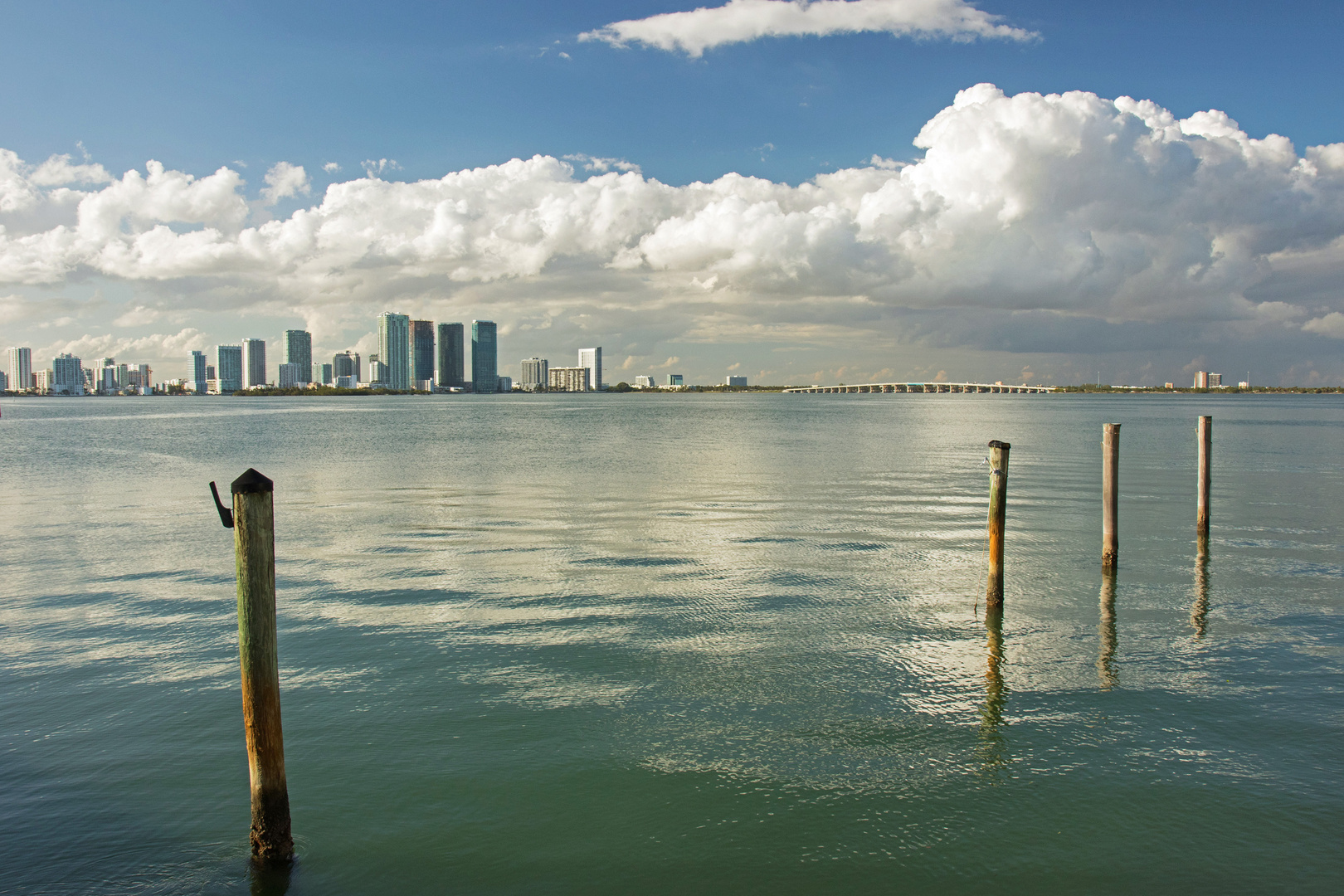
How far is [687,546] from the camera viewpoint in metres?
20.7

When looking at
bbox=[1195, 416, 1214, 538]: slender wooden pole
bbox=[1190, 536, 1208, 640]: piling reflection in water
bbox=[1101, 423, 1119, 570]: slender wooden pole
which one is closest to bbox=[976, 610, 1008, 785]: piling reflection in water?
bbox=[1190, 536, 1208, 640]: piling reflection in water

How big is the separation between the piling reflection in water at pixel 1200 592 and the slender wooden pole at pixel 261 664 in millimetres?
13282

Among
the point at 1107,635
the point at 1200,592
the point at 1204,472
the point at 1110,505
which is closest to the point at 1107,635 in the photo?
the point at 1107,635

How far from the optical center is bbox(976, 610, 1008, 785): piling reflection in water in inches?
359

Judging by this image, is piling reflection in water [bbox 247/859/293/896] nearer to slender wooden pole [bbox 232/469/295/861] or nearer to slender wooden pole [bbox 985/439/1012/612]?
slender wooden pole [bbox 232/469/295/861]

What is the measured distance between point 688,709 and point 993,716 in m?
3.74

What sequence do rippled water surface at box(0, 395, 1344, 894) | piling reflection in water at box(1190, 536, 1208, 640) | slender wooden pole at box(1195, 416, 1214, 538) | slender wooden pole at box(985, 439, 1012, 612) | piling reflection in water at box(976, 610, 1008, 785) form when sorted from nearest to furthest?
rippled water surface at box(0, 395, 1344, 894)
piling reflection in water at box(976, 610, 1008, 785)
piling reflection in water at box(1190, 536, 1208, 640)
slender wooden pole at box(985, 439, 1012, 612)
slender wooden pole at box(1195, 416, 1214, 538)

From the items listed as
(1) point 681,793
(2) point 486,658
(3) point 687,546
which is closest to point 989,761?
(1) point 681,793

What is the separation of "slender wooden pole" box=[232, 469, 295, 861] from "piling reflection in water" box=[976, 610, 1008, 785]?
6917 millimetres

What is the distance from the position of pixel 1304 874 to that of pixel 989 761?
2766 millimetres

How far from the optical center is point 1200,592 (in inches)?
643

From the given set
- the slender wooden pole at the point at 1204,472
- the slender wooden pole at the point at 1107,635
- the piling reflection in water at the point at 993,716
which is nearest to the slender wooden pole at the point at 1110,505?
the slender wooden pole at the point at 1107,635

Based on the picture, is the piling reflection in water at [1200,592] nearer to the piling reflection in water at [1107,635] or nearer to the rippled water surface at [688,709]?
the rippled water surface at [688,709]

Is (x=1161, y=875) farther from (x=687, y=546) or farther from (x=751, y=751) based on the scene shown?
(x=687, y=546)
